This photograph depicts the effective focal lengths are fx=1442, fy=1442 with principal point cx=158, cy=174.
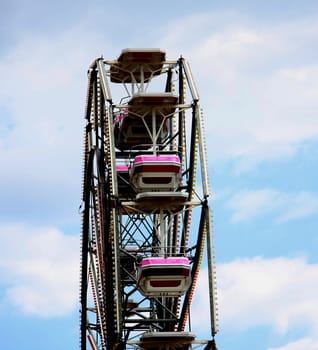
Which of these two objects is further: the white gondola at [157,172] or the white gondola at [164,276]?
the white gondola at [157,172]

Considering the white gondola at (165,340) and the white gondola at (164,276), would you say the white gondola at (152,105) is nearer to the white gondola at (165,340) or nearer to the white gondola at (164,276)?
the white gondola at (164,276)

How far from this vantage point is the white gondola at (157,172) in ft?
330

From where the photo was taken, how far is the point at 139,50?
10638 cm

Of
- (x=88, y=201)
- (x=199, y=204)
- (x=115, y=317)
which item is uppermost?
(x=88, y=201)

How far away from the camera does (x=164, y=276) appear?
97.0 meters

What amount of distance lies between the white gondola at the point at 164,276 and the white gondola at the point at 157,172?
6.33 meters

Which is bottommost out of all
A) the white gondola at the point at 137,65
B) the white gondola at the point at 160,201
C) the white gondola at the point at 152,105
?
the white gondola at the point at 160,201

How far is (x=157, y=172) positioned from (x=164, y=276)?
808 cm

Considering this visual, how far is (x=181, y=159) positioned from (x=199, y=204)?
8.64 meters

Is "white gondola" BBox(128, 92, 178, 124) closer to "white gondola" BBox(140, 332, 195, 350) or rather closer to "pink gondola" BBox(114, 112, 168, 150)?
"pink gondola" BBox(114, 112, 168, 150)

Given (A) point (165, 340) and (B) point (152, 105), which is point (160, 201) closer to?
(B) point (152, 105)

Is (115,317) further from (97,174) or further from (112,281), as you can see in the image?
(97,174)

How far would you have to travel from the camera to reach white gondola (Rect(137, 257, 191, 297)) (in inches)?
3807

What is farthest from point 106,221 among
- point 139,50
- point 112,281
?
point 139,50
